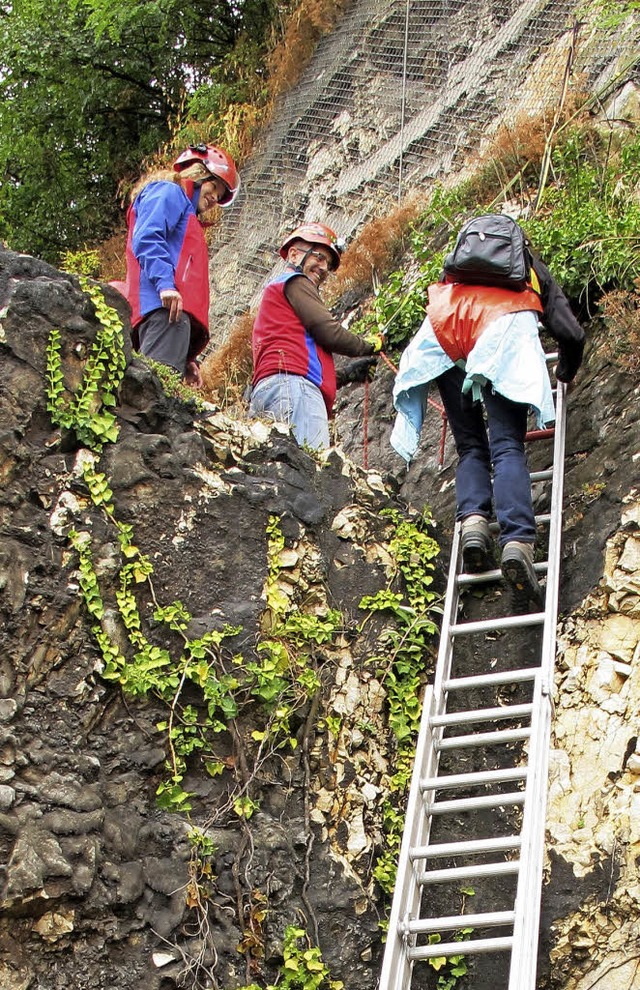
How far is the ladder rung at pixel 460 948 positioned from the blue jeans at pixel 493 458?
1.85m

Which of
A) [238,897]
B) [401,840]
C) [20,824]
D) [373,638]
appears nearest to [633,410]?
[373,638]

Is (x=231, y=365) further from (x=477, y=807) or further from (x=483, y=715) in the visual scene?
(x=477, y=807)

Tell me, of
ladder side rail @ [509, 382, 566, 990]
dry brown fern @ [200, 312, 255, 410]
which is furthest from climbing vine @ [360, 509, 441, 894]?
dry brown fern @ [200, 312, 255, 410]

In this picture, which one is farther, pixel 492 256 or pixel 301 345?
pixel 301 345

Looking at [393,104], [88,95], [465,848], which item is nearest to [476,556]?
[465,848]

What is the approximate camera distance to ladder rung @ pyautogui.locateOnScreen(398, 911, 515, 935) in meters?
5.01

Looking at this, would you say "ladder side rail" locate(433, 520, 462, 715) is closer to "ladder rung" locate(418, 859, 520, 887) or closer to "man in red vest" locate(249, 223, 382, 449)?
"ladder rung" locate(418, 859, 520, 887)

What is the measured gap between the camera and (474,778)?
5.55 m

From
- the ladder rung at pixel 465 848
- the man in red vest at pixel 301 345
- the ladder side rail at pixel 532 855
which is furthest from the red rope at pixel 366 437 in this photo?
the ladder rung at pixel 465 848

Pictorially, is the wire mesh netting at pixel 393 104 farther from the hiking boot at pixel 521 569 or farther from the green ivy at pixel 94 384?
the hiking boot at pixel 521 569

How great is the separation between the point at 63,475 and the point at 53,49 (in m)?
10.1

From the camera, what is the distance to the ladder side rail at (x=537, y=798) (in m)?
4.82

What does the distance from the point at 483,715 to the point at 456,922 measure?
39.2 inches

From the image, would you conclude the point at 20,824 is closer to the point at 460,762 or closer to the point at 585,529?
the point at 460,762
